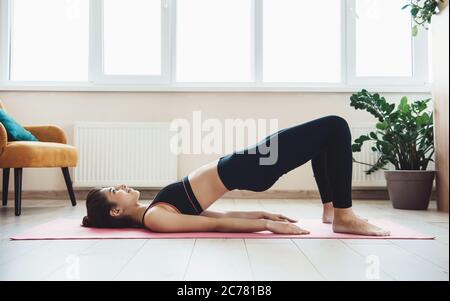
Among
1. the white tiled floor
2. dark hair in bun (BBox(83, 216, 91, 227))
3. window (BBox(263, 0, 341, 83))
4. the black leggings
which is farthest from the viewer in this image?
window (BBox(263, 0, 341, 83))

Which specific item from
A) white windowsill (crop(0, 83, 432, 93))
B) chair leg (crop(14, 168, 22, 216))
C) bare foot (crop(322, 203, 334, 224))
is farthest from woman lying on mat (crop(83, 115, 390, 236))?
white windowsill (crop(0, 83, 432, 93))

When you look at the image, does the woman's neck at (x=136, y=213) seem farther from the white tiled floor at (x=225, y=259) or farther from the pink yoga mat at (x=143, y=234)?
the white tiled floor at (x=225, y=259)

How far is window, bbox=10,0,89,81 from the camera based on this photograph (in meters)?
3.85

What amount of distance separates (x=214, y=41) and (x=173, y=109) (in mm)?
747

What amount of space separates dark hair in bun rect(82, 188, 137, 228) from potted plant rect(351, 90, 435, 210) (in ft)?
6.24

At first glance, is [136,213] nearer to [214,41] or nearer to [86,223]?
[86,223]

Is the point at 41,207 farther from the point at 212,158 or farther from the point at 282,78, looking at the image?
the point at 282,78

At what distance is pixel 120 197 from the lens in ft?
6.27

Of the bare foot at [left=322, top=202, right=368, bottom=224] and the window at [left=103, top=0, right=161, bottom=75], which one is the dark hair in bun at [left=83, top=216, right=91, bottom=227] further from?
the window at [left=103, top=0, right=161, bottom=75]

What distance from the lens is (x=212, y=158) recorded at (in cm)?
368
